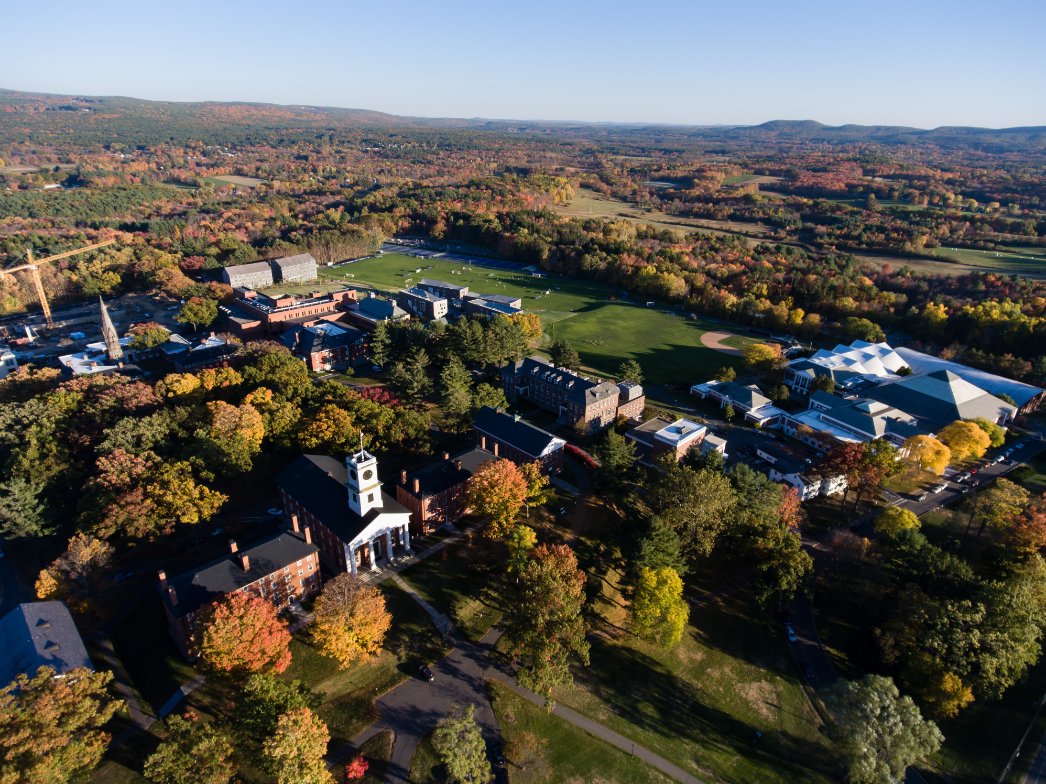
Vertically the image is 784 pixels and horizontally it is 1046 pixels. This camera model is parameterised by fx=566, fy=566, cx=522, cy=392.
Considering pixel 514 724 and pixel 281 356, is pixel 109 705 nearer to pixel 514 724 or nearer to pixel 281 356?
pixel 514 724

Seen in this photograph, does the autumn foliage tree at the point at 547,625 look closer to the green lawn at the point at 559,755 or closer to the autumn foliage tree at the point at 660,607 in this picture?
the green lawn at the point at 559,755

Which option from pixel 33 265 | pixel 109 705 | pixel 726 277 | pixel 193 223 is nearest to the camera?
pixel 109 705

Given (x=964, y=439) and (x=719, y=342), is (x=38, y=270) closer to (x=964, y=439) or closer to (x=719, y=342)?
(x=719, y=342)

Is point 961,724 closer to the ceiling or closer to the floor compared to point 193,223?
closer to the floor

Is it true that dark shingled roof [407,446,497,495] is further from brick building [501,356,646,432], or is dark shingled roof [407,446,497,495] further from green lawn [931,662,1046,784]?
green lawn [931,662,1046,784]

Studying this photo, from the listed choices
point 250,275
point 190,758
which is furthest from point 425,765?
point 250,275

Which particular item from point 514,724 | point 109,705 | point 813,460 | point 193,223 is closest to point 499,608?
point 514,724

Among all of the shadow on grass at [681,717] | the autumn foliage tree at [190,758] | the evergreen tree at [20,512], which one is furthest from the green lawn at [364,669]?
the evergreen tree at [20,512]

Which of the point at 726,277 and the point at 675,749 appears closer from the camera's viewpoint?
the point at 675,749

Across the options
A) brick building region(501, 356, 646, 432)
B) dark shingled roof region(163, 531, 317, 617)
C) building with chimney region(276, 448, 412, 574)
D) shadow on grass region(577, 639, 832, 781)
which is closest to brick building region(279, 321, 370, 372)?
brick building region(501, 356, 646, 432)
